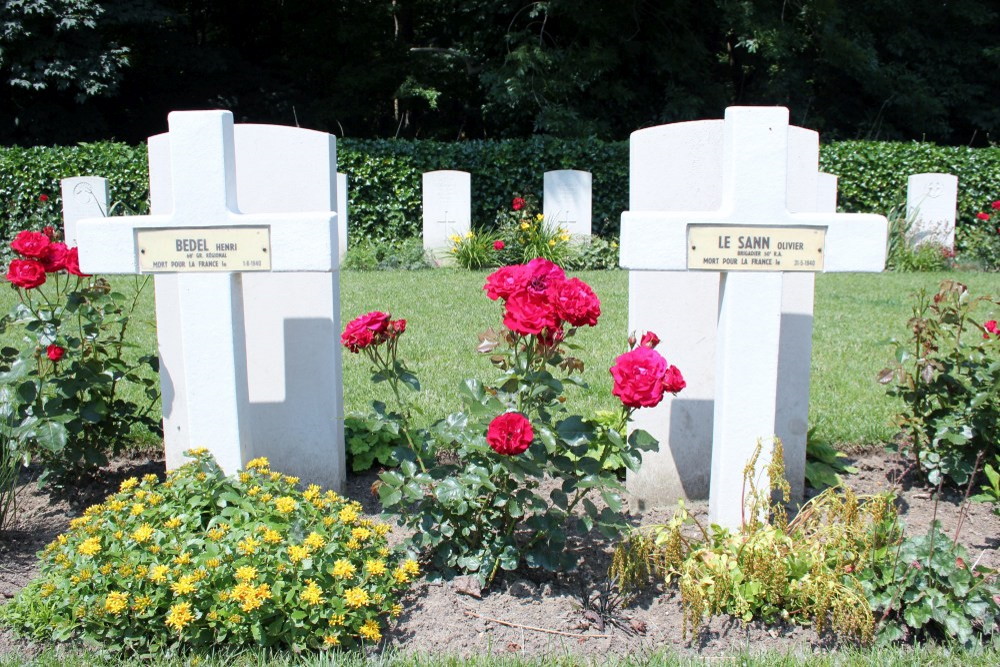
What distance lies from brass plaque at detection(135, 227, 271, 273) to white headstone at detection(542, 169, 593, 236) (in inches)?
369

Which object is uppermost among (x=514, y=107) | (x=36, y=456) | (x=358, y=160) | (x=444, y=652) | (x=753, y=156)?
(x=514, y=107)

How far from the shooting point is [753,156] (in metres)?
3.09

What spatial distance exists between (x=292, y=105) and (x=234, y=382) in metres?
17.0

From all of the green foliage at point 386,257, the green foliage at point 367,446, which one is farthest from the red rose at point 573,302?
the green foliage at point 386,257

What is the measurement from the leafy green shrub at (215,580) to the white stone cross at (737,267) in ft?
4.11

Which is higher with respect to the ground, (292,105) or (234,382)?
(292,105)

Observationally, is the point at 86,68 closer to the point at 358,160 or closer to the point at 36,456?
the point at 358,160

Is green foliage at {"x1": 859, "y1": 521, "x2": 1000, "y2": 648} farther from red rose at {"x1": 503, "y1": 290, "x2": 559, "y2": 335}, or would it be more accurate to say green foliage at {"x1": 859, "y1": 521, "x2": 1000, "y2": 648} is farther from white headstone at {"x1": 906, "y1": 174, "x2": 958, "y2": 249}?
white headstone at {"x1": 906, "y1": 174, "x2": 958, "y2": 249}

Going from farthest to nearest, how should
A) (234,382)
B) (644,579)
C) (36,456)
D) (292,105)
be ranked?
(292,105), (36,456), (234,382), (644,579)

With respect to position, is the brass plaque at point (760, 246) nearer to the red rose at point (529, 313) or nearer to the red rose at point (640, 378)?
the red rose at point (640, 378)

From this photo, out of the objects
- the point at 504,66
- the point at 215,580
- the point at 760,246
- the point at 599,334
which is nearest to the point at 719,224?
the point at 760,246

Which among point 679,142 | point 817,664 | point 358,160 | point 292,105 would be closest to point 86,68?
point 292,105

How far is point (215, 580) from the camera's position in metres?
2.54

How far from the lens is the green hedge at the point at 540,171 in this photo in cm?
1357
